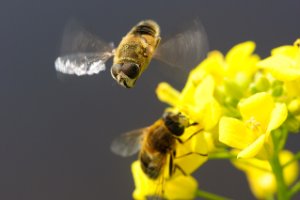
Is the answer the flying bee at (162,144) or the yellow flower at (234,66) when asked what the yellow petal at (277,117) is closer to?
the flying bee at (162,144)

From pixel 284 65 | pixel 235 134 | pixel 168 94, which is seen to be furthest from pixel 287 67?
pixel 168 94

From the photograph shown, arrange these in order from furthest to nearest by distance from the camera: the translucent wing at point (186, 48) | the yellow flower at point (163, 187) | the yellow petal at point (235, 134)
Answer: the yellow flower at point (163, 187), the translucent wing at point (186, 48), the yellow petal at point (235, 134)

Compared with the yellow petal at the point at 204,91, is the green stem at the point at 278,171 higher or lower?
lower

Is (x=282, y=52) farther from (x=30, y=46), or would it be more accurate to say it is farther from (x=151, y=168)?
(x=30, y=46)

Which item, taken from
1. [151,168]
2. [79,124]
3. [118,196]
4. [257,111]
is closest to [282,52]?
[257,111]

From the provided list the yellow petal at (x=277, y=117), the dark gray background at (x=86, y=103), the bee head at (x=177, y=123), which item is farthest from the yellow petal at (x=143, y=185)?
the dark gray background at (x=86, y=103)

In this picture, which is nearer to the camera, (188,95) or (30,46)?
(188,95)
